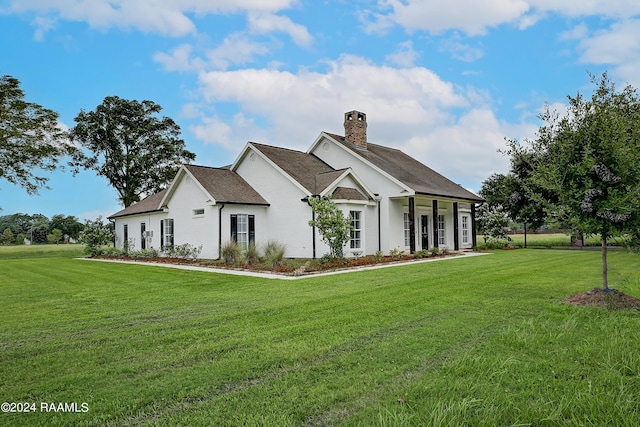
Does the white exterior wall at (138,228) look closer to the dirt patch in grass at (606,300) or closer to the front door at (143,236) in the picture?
the front door at (143,236)

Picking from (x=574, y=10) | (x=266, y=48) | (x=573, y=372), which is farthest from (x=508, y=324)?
(x=266, y=48)

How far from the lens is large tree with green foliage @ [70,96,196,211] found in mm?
38500

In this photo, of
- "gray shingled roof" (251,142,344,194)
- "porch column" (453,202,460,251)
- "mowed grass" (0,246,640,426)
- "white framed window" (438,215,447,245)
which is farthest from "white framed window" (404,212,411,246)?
"mowed grass" (0,246,640,426)

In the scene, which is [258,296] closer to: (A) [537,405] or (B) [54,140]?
(A) [537,405]

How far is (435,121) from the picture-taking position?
60.5 feet

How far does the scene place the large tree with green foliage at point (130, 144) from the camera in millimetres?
38500

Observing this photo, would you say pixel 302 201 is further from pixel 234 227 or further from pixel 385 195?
pixel 385 195

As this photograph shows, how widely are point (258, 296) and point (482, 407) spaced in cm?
640

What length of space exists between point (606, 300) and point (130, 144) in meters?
39.9

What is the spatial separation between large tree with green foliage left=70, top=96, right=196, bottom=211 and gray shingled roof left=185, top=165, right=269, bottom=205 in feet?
67.0

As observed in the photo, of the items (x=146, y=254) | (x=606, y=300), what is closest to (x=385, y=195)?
(x=146, y=254)

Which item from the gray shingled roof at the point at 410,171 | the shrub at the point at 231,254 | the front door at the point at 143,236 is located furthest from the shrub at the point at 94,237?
the gray shingled roof at the point at 410,171

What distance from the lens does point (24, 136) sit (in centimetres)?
3188

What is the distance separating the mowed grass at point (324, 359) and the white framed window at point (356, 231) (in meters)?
10.1
